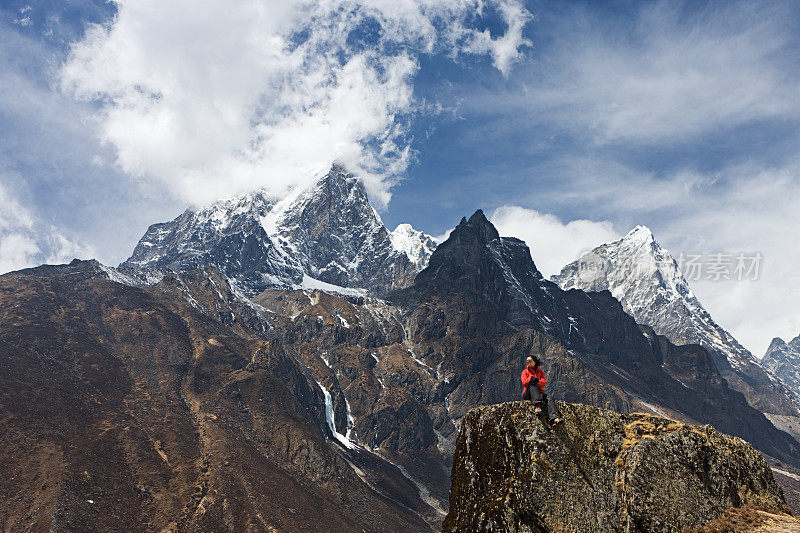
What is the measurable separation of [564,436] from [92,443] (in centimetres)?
17028

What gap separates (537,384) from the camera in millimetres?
18016

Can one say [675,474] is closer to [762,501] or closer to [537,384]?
[762,501]

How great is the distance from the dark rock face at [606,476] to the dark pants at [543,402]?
1.52 ft

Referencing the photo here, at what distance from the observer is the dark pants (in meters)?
17.6

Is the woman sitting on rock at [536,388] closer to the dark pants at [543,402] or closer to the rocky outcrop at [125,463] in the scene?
the dark pants at [543,402]

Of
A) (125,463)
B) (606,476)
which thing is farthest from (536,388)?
(125,463)

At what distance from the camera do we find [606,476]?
643 inches

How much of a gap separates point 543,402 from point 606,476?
3.29 meters

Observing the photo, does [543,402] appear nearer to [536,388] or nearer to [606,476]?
[536,388]

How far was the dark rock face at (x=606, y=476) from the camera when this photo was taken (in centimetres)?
1477

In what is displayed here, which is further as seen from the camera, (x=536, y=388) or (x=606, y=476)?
(x=536, y=388)

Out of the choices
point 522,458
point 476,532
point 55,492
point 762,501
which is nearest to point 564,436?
point 522,458

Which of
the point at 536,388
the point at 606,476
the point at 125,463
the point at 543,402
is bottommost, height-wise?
the point at 125,463

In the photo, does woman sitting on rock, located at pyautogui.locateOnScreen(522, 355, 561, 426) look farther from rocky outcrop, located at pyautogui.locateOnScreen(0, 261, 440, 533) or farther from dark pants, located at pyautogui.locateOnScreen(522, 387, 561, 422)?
rocky outcrop, located at pyautogui.locateOnScreen(0, 261, 440, 533)
